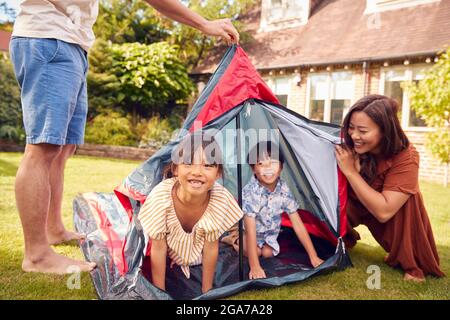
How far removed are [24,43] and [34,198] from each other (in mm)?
797

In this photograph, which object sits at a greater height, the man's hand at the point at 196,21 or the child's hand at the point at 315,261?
the man's hand at the point at 196,21

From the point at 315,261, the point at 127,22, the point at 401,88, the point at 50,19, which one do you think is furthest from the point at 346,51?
the point at 50,19

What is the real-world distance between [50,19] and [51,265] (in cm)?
131

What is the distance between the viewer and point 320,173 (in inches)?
97.3

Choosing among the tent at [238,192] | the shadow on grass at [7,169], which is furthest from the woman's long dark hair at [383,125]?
the shadow on grass at [7,169]

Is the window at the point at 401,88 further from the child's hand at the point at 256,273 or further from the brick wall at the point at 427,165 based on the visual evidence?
the child's hand at the point at 256,273

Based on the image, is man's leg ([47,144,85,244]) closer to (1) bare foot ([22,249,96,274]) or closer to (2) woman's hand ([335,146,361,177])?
(1) bare foot ([22,249,96,274])

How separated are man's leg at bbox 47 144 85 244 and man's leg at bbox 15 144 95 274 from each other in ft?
1.47

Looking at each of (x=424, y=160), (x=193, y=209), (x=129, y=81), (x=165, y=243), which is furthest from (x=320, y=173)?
(x=129, y=81)

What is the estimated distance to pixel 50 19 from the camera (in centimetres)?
208

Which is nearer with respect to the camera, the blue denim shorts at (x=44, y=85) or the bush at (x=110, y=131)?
the blue denim shorts at (x=44, y=85)

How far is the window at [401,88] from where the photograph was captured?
8250 mm

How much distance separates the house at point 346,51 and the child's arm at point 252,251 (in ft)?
21.9
